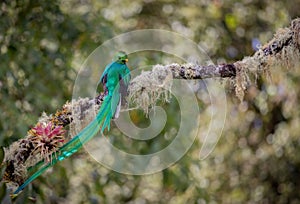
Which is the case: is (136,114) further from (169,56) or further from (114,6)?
(114,6)

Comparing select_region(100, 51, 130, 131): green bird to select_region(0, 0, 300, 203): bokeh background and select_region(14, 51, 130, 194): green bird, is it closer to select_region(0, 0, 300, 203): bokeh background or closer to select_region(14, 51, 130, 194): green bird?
select_region(14, 51, 130, 194): green bird

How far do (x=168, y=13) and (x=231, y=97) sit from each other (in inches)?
26.5

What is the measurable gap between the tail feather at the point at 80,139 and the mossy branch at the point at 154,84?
2 centimetres

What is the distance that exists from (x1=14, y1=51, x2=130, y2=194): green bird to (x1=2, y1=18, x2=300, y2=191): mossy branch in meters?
0.02

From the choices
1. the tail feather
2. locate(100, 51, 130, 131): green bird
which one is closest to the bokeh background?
the tail feather

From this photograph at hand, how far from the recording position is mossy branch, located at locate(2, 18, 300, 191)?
4.82 feet

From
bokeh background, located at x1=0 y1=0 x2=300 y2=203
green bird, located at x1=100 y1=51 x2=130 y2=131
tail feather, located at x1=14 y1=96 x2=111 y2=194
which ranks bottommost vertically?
tail feather, located at x1=14 y1=96 x2=111 y2=194

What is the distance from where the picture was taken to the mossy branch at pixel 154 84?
57.9 inches

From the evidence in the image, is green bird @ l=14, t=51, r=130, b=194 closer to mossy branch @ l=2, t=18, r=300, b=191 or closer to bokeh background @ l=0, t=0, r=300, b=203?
mossy branch @ l=2, t=18, r=300, b=191

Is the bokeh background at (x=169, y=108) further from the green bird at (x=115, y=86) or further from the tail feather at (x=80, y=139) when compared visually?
the green bird at (x=115, y=86)

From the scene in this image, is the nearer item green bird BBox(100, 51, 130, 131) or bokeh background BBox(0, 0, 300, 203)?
green bird BBox(100, 51, 130, 131)

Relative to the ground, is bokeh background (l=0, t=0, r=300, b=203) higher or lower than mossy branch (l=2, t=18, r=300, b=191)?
higher

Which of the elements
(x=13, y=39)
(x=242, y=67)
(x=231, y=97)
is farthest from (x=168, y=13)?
(x=242, y=67)

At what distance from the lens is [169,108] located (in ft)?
8.31
